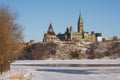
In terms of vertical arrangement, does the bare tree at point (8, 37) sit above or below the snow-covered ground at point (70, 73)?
above

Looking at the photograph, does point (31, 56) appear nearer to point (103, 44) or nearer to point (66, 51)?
point (66, 51)

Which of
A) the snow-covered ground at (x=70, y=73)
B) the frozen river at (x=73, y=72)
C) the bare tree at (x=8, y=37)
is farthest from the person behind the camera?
the bare tree at (x=8, y=37)

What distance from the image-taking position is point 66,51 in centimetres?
17762

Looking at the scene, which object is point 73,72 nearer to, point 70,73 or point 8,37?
point 70,73

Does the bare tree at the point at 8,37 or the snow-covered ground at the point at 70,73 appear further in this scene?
the bare tree at the point at 8,37

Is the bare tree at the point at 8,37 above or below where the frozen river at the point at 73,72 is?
above

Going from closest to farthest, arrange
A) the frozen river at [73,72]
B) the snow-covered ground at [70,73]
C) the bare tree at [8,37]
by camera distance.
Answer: the snow-covered ground at [70,73] → the frozen river at [73,72] → the bare tree at [8,37]

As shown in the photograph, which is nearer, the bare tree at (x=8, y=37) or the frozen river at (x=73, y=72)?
the frozen river at (x=73, y=72)

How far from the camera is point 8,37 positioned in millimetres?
43031

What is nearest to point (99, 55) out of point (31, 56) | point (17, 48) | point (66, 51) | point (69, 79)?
point (66, 51)

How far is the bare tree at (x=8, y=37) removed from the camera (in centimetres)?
4234

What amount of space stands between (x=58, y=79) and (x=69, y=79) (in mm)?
998

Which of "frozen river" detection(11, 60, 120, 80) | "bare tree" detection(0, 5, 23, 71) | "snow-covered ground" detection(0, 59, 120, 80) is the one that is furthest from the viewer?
"bare tree" detection(0, 5, 23, 71)

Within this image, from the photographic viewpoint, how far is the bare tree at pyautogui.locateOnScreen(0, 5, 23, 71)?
42.3 meters
